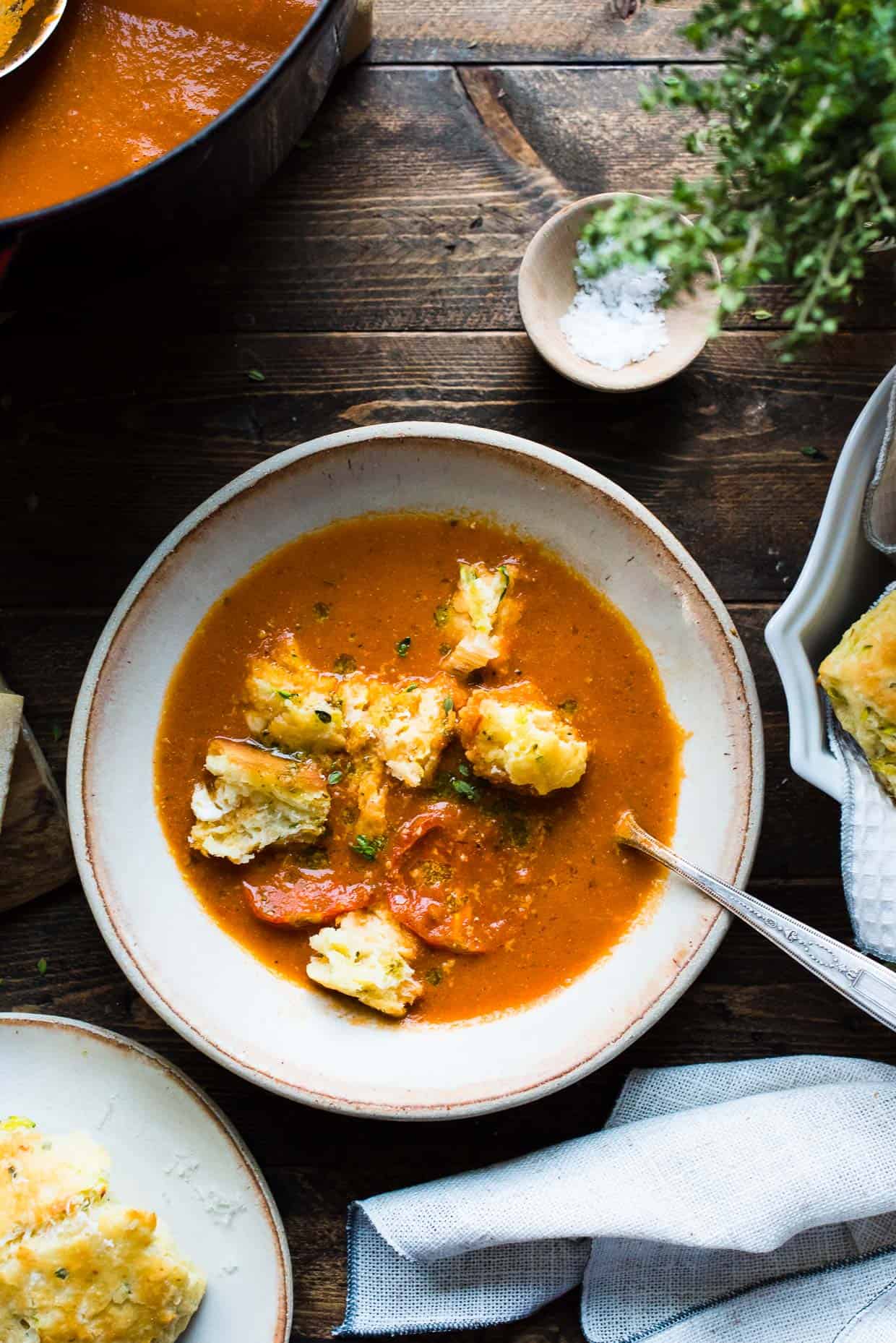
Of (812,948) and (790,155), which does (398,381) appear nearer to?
(790,155)

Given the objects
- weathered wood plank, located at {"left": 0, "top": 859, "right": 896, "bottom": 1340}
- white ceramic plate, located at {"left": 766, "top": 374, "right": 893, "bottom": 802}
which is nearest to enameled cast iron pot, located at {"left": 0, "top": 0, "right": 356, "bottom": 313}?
white ceramic plate, located at {"left": 766, "top": 374, "right": 893, "bottom": 802}

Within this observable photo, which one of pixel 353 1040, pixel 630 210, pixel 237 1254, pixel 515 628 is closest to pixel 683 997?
pixel 353 1040

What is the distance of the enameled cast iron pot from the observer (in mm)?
2275

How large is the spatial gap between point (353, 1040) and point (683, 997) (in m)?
0.93

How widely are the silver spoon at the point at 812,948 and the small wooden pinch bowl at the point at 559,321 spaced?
1.25 metres

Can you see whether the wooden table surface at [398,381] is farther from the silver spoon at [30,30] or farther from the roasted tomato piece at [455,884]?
the silver spoon at [30,30]

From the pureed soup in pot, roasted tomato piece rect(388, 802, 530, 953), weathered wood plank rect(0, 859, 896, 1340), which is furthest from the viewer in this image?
weathered wood plank rect(0, 859, 896, 1340)

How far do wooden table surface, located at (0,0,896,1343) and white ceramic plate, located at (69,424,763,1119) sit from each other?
0.25 m

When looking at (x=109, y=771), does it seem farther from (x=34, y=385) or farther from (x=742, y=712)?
(x=742, y=712)

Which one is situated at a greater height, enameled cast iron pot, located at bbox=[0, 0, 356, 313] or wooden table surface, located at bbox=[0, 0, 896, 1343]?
enameled cast iron pot, located at bbox=[0, 0, 356, 313]

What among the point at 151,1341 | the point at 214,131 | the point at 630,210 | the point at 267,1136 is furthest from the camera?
the point at 267,1136

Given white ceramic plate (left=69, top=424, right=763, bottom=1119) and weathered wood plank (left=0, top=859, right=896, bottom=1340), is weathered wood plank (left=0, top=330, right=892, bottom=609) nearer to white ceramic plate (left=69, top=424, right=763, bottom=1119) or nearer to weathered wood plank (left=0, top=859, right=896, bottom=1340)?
white ceramic plate (left=69, top=424, right=763, bottom=1119)

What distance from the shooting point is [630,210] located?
2.01 m

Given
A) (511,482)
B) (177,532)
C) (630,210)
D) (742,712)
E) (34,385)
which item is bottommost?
(742,712)
